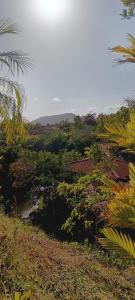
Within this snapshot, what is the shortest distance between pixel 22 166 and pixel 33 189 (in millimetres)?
1498

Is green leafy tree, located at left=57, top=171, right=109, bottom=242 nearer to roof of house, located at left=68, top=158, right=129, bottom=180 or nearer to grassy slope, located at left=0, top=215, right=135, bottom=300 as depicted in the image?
grassy slope, located at left=0, top=215, right=135, bottom=300

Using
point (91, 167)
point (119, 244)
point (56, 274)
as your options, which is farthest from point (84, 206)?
point (119, 244)

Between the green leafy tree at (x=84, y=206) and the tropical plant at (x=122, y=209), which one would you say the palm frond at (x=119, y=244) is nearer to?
the tropical plant at (x=122, y=209)

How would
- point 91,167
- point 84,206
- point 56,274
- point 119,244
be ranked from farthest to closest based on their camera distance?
1. point 91,167
2. point 84,206
3. point 56,274
4. point 119,244

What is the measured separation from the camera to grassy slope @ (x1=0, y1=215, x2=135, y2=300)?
827 cm

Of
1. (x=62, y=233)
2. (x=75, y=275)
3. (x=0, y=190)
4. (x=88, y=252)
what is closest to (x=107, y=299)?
(x=75, y=275)

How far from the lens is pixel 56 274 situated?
9.38 m

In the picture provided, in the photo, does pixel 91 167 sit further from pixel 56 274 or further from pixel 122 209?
pixel 122 209

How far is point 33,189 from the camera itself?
20531mm

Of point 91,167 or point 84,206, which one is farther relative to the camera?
point 91,167

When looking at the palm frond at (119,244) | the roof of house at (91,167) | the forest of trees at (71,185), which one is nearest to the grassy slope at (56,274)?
the forest of trees at (71,185)

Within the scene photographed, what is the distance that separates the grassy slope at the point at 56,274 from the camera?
8.27 m

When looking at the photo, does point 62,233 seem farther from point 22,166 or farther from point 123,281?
point 123,281

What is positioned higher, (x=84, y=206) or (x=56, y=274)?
(x=84, y=206)
